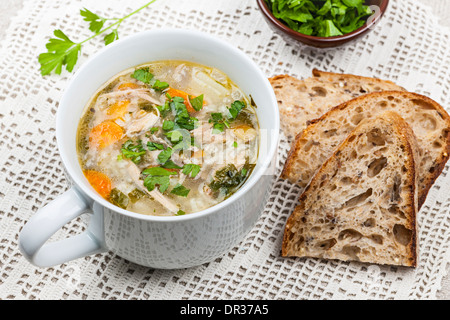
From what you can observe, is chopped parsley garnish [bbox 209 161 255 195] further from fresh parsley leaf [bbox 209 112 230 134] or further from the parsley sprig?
the parsley sprig

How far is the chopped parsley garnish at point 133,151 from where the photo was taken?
8.16ft

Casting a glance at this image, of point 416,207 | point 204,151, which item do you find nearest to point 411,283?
point 416,207

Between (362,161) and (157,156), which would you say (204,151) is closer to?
(157,156)

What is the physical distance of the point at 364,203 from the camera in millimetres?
2914

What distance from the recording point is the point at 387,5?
131 inches

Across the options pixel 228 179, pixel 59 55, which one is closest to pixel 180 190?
pixel 228 179

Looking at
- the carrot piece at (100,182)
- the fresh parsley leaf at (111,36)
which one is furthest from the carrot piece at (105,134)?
the fresh parsley leaf at (111,36)

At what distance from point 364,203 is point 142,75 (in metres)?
1.23

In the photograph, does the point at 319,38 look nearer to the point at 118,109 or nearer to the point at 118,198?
the point at 118,109

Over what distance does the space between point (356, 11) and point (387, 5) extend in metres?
0.18

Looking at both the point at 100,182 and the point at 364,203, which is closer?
the point at 100,182

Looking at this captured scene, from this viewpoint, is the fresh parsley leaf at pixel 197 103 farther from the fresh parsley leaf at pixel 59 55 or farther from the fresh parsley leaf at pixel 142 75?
the fresh parsley leaf at pixel 59 55

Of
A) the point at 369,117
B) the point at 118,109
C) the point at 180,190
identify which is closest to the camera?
the point at 180,190

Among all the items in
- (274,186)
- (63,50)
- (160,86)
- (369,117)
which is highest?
(160,86)
